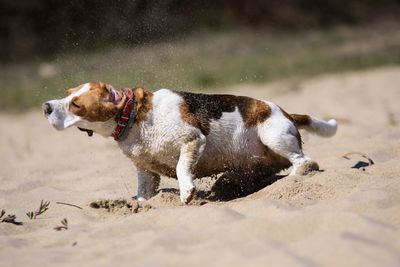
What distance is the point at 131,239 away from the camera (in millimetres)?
3678

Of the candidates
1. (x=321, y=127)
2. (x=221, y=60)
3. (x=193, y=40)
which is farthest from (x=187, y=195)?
(x=193, y=40)

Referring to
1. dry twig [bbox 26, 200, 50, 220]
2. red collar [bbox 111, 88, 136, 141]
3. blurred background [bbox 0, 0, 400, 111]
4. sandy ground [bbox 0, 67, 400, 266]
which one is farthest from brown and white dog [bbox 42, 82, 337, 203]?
blurred background [bbox 0, 0, 400, 111]

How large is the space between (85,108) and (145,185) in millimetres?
877

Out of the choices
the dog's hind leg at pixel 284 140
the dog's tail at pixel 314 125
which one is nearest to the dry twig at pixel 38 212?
the dog's hind leg at pixel 284 140

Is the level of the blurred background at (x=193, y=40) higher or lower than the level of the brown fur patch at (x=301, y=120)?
higher

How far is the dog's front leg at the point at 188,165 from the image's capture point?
14.5ft

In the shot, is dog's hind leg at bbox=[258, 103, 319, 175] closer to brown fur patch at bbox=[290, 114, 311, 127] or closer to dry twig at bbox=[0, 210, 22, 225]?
brown fur patch at bbox=[290, 114, 311, 127]

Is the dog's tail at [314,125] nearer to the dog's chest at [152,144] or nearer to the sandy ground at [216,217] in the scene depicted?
the sandy ground at [216,217]

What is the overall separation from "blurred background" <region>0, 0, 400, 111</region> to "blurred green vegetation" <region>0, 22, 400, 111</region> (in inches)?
1.0

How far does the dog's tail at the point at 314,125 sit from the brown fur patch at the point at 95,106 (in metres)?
1.65

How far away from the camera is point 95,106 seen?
442 cm

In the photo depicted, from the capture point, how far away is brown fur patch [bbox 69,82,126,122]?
14.5ft

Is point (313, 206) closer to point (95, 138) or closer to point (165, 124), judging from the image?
point (165, 124)

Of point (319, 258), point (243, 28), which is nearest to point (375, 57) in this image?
Answer: point (243, 28)
